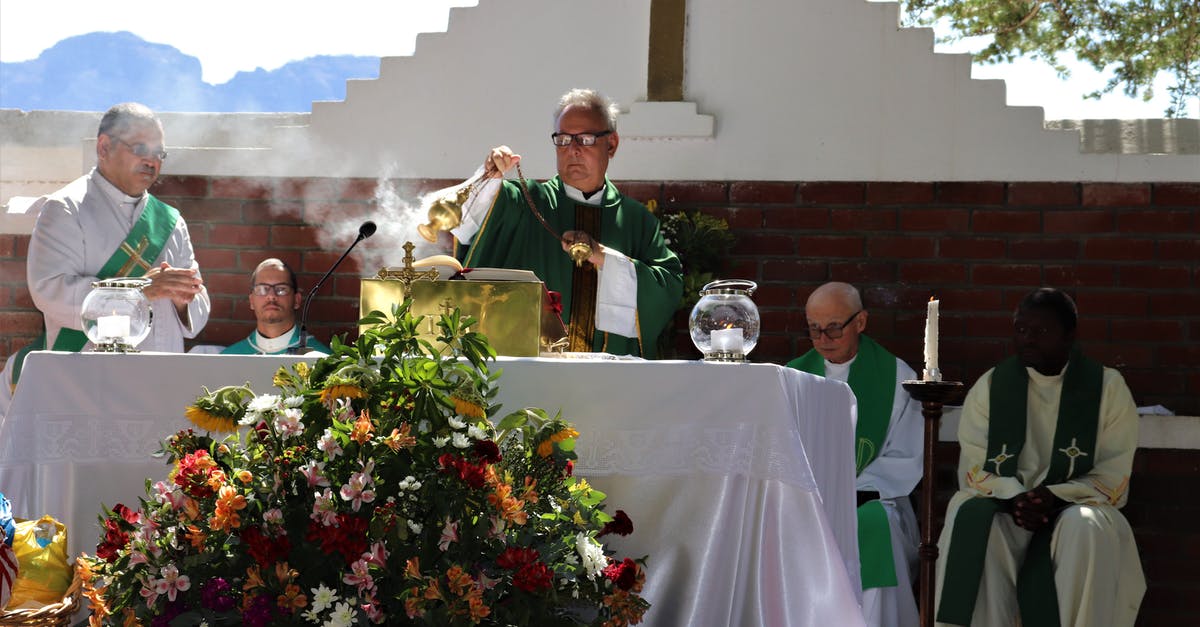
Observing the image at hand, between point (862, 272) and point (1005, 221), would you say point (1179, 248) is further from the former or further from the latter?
point (862, 272)

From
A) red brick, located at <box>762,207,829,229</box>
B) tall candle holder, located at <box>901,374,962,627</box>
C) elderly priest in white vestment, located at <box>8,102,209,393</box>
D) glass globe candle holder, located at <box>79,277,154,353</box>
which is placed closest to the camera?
glass globe candle holder, located at <box>79,277,154,353</box>

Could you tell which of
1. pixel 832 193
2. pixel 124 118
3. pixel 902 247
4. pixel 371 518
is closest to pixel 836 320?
pixel 902 247

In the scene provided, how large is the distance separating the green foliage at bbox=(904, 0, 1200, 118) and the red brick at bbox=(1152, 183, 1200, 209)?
113 inches

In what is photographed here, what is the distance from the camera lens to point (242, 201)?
6871 mm

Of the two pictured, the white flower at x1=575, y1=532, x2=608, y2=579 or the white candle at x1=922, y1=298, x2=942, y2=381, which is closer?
the white flower at x1=575, y1=532, x2=608, y2=579

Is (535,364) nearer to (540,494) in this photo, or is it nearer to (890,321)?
(540,494)

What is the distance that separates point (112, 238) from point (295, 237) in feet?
4.18

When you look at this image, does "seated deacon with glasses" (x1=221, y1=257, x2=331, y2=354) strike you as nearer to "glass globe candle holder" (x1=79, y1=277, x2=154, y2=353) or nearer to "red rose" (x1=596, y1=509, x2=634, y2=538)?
"glass globe candle holder" (x1=79, y1=277, x2=154, y2=353)

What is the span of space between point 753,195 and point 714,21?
0.80 metres

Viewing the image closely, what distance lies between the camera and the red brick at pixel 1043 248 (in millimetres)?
6340

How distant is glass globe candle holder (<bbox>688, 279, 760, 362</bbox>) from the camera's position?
13.0ft

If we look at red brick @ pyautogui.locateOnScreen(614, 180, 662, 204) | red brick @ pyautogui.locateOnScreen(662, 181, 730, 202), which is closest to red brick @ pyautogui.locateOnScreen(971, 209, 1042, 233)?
red brick @ pyautogui.locateOnScreen(662, 181, 730, 202)

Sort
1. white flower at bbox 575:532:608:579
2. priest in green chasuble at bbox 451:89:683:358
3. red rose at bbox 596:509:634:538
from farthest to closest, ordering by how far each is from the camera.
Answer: priest in green chasuble at bbox 451:89:683:358
red rose at bbox 596:509:634:538
white flower at bbox 575:532:608:579

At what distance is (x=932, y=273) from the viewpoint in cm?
642
